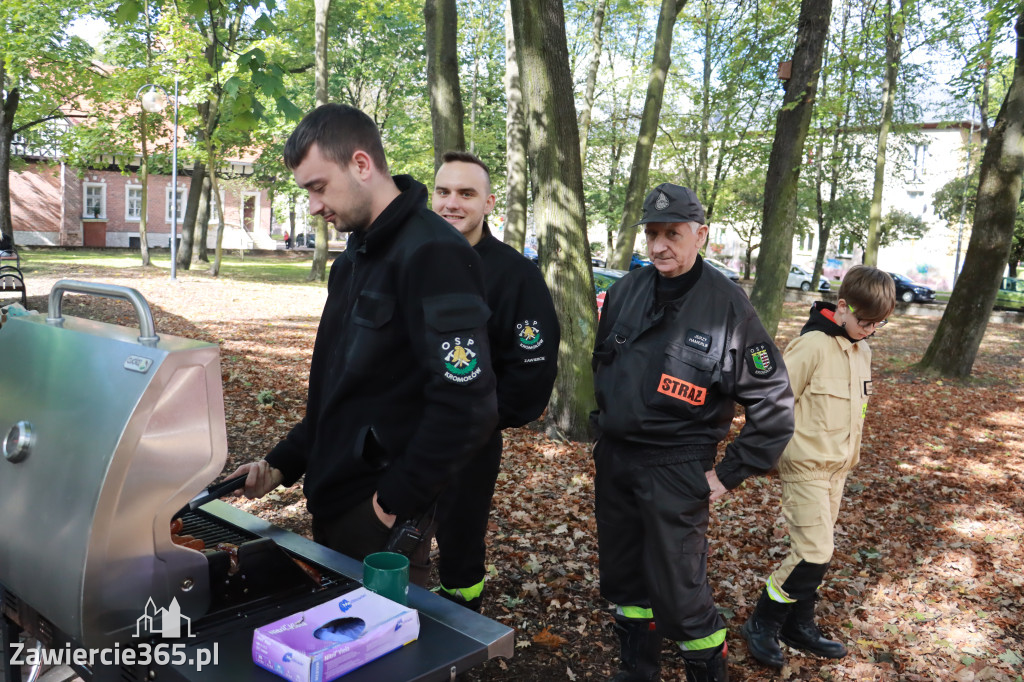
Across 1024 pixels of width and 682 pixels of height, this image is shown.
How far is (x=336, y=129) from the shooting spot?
2.02 metres

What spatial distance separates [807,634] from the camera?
12.4ft

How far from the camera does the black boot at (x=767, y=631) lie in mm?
3611

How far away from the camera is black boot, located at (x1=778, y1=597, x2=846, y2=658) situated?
3.73 meters

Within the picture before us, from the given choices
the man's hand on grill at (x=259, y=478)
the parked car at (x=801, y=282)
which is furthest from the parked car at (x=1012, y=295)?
the man's hand on grill at (x=259, y=478)

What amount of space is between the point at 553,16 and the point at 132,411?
19.1 ft

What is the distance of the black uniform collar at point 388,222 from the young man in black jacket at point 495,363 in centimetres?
101

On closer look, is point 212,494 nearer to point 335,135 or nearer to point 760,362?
point 335,135

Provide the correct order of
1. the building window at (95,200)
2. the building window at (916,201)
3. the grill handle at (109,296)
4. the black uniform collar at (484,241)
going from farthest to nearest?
the building window at (916,201), the building window at (95,200), the black uniform collar at (484,241), the grill handle at (109,296)

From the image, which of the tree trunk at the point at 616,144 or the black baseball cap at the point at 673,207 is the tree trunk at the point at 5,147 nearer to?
the tree trunk at the point at 616,144

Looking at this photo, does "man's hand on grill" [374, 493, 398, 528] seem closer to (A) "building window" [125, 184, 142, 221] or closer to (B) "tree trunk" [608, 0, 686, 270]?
(B) "tree trunk" [608, 0, 686, 270]

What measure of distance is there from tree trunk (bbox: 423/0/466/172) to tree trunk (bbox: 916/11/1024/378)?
7.49m

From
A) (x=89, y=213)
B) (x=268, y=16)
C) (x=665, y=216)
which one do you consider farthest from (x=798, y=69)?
(x=89, y=213)

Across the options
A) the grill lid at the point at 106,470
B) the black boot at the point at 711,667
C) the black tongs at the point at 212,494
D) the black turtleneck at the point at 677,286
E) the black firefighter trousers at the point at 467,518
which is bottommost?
the black boot at the point at 711,667

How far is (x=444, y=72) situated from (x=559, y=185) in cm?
244
